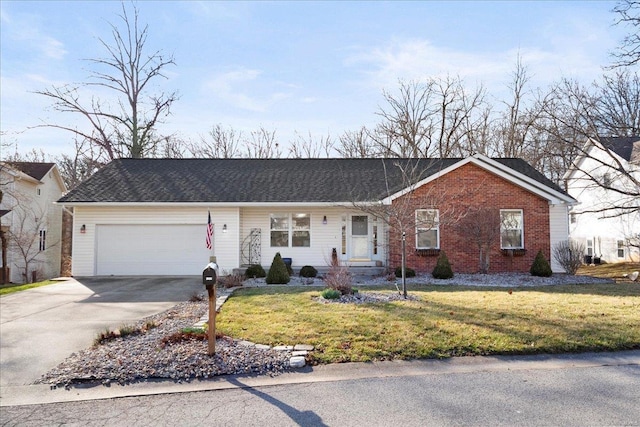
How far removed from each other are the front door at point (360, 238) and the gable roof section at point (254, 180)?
990 mm

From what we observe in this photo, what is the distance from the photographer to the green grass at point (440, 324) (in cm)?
586

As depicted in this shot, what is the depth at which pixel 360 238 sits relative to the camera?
1681 cm

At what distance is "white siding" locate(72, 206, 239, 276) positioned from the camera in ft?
52.5

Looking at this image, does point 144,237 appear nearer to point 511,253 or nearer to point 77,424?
point 77,424

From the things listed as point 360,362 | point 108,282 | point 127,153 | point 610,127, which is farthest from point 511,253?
point 127,153

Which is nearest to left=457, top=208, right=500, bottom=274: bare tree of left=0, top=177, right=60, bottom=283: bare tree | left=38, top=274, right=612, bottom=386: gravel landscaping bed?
left=38, top=274, right=612, bottom=386: gravel landscaping bed

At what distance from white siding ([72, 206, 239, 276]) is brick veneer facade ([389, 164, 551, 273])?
6.23 metres

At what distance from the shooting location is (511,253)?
15492mm

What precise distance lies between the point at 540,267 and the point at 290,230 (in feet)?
30.8

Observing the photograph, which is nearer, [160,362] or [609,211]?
[160,362]

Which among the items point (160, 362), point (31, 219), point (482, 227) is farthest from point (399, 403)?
point (31, 219)

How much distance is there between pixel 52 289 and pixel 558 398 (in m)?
14.2

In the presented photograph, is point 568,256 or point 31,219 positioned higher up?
point 31,219

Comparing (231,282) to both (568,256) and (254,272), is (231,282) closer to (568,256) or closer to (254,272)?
(254,272)
